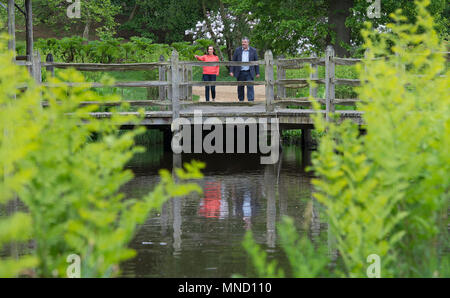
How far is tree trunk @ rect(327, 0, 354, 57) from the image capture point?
29109 millimetres

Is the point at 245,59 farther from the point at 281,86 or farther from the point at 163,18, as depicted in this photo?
the point at 163,18

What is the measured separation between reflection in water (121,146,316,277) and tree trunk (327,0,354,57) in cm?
1344

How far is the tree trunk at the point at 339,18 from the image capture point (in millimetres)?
29109

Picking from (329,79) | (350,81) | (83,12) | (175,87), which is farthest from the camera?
(83,12)

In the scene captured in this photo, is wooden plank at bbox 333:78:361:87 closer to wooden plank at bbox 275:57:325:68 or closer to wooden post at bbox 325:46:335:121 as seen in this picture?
wooden post at bbox 325:46:335:121

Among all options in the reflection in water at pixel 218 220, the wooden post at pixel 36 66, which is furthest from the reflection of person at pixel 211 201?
the wooden post at pixel 36 66

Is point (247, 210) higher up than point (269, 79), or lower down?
lower down

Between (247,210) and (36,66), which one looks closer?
(247,210)

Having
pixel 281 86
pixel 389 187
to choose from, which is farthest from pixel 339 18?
pixel 389 187

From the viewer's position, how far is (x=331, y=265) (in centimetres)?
750

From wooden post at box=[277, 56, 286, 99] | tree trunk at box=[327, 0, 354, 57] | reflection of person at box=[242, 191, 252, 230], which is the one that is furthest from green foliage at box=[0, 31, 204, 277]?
tree trunk at box=[327, 0, 354, 57]

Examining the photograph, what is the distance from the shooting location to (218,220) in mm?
10047

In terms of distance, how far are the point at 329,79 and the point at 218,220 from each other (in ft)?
22.2
